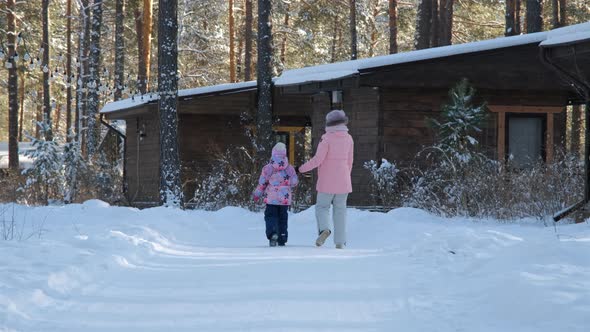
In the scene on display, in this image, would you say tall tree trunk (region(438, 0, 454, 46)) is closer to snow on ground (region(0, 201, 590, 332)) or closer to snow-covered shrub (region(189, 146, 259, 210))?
snow-covered shrub (region(189, 146, 259, 210))

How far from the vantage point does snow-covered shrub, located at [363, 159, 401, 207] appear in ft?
59.2

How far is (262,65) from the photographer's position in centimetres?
2208

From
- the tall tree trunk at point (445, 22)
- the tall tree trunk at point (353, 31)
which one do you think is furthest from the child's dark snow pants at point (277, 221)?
the tall tree trunk at point (353, 31)

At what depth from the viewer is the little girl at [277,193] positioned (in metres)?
11.4

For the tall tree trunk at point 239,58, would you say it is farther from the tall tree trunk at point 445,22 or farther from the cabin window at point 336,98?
the cabin window at point 336,98

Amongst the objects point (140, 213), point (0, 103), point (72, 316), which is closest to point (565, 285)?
point (72, 316)

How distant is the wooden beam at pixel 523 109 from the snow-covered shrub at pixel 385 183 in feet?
9.46

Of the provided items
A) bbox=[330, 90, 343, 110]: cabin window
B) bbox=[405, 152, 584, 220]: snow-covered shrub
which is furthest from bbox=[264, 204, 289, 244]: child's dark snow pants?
bbox=[330, 90, 343, 110]: cabin window

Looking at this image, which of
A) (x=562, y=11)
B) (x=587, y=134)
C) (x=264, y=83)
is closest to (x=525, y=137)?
(x=264, y=83)

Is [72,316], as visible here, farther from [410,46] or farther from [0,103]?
[0,103]

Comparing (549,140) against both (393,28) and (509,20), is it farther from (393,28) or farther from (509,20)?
(393,28)

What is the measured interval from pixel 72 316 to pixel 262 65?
1667 cm

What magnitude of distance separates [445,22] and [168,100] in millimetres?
17790

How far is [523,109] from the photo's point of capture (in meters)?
19.6
